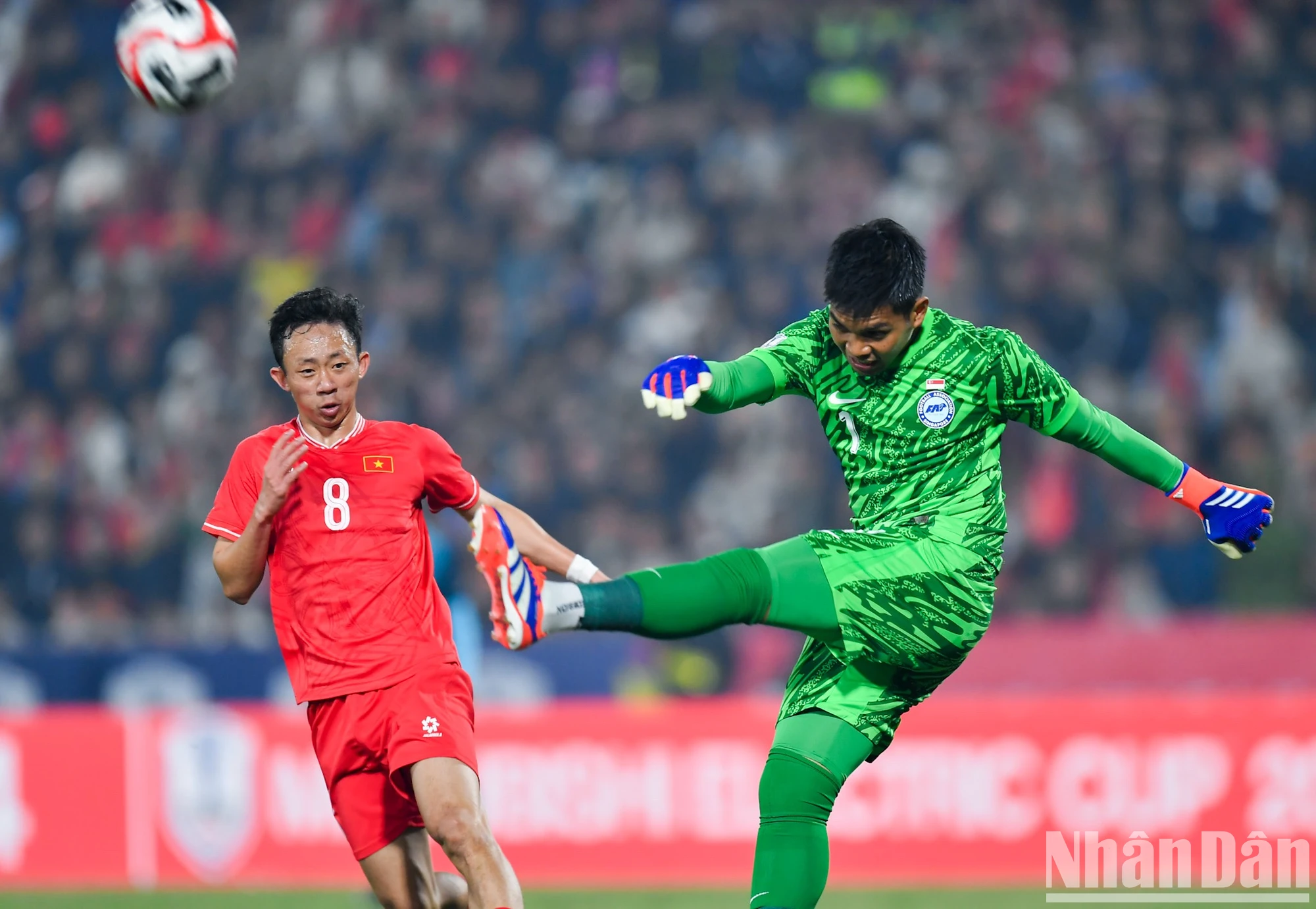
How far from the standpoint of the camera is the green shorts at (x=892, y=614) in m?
4.73

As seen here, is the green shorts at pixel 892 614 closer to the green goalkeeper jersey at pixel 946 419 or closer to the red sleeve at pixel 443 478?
the green goalkeeper jersey at pixel 946 419

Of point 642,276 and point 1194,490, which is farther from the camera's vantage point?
point 642,276

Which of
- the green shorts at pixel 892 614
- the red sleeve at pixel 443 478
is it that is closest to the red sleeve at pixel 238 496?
the red sleeve at pixel 443 478

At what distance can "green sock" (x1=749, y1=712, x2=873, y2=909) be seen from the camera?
4.91 meters

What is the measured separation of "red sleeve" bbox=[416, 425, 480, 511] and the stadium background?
510 centimetres

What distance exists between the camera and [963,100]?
46.7ft

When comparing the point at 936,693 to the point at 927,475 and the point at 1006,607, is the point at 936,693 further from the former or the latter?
the point at 927,475

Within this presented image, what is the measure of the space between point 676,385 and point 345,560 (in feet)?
4.00

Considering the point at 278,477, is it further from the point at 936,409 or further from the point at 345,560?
the point at 936,409

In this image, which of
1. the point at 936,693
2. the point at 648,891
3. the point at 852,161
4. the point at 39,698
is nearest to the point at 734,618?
the point at 648,891

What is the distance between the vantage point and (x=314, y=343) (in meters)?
5.09

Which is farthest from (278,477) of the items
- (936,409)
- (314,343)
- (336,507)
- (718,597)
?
(936,409)

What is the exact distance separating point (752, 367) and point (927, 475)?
24.9 inches

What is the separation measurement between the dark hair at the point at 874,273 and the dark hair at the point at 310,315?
1.53m
